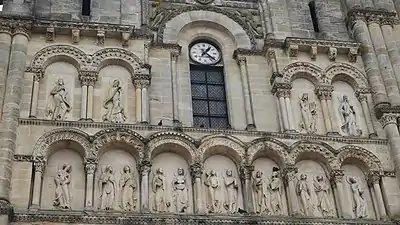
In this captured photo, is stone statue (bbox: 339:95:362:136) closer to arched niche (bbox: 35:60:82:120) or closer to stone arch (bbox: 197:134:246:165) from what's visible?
stone arch (bbox: 197:134:246:165)

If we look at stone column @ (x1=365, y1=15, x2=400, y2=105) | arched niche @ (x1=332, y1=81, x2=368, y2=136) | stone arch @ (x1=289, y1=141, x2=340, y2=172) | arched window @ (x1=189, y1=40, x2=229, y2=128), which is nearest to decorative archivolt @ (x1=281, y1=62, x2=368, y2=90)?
arched niche @ (x1=332, y1=81, x2=368, y2=136)

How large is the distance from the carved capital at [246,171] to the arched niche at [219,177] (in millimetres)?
194

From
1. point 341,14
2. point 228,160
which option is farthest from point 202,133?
point 341,14

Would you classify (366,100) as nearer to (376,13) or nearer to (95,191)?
(376,13)

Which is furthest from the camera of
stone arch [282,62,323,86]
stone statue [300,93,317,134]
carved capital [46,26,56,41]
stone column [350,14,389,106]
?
stone arch [282,62,323,86]

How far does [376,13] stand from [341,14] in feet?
3.28

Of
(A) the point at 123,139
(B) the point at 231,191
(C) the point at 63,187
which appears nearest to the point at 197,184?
(B) the point at 231,191

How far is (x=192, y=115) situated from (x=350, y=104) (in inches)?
161

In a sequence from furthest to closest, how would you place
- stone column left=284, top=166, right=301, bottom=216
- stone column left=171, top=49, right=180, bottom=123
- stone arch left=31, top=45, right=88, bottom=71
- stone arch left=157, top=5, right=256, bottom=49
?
stone arch left=157, top=5, right=256, bottom=49 < stone arch left=31, top=45, right=88, bottom=71 < stone column left=171, top=49, right=180, bottom=123 < stone column left=284, top=166, right=301, bottom=216

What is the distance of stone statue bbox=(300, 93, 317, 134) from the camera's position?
1623 centimetres

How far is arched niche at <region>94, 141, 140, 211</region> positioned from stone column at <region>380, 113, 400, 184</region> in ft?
19.7

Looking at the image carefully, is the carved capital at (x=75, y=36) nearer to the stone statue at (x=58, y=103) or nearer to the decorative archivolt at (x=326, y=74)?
the stone statue at (x=58, y=103)

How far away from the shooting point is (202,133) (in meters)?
15.4

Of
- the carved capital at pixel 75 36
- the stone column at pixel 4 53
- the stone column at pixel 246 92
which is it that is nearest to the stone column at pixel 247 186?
the stone column at pixel 246 92
